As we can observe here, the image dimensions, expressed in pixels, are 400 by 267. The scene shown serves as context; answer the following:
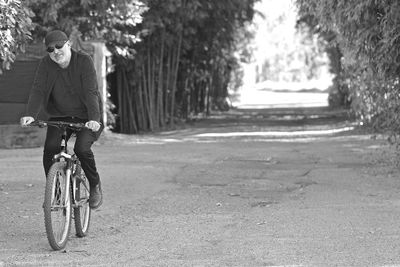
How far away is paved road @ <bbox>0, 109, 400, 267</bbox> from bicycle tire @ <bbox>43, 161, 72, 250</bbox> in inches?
5.5

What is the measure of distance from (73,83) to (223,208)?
2.96 metres

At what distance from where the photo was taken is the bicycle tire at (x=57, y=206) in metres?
7.43

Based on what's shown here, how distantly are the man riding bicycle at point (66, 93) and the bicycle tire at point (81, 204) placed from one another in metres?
0.15

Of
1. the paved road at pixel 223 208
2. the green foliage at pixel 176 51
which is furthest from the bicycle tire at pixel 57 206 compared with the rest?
the green foliage at pixel 176 51

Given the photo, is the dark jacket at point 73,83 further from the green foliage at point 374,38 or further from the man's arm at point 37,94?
the green foliage at point 374,38

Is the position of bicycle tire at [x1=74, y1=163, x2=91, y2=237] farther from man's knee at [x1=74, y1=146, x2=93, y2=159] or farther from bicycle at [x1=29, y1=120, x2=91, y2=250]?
man's knee at [x1=74, y1=146, x2=93, y2=159]

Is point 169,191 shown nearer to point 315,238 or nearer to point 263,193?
point 263,193

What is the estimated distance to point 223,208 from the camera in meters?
10.3

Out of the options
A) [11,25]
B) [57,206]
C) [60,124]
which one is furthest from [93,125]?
[11,25]

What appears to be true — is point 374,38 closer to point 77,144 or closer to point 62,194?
point 77,144

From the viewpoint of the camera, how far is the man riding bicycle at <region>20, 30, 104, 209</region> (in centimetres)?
787

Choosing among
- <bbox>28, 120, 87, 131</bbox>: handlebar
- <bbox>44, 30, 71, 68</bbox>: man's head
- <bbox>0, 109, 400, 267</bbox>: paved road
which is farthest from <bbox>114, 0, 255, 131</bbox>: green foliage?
<bbox>28, 120, 87, 131</bbox>: handlebar

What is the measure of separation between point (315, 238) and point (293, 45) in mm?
90209

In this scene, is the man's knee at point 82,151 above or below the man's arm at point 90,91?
below
